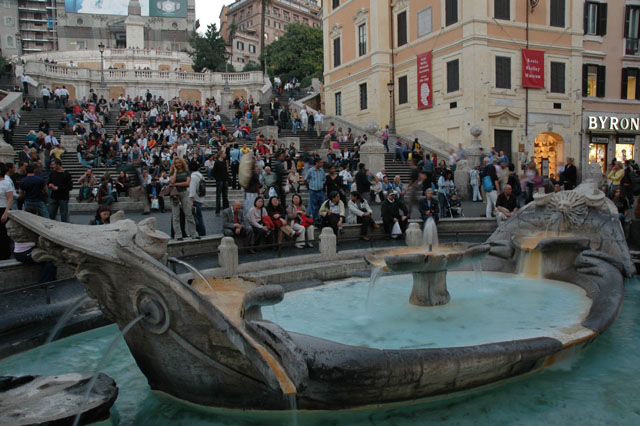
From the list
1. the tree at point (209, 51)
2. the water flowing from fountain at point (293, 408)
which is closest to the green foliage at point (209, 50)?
the tree at point (209, 51)

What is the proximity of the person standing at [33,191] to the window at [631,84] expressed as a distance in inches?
1237

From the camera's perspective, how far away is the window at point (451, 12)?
85.5 ft

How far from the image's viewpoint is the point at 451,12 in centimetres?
2634

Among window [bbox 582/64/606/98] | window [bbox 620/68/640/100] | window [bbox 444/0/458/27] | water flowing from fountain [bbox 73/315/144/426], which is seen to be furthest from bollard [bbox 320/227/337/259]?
window [bbox 620/68/640/100]

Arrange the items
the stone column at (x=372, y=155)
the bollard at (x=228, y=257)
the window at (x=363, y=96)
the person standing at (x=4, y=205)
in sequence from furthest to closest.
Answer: the window at (x=363, y=96), the stone column at (x=372, y=155), the bollard at (x=228, y=257), the person standing at (x=4, y=205)

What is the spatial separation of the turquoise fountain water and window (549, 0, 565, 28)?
2611 cm

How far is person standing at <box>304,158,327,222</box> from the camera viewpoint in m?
12.4

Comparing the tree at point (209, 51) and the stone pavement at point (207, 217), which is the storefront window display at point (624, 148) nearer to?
the stone pavement at point (207, 217)

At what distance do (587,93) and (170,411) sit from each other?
30.4 metres

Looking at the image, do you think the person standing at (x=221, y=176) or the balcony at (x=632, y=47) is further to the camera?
the balcony at (x=632, y=47)

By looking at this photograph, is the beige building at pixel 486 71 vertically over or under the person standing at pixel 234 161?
over

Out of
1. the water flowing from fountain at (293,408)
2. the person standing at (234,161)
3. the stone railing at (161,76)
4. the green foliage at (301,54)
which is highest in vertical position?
the green foliage at (301,54)

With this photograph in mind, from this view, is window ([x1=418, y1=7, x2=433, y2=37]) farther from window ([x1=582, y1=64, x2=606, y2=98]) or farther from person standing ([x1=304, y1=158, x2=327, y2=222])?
person standing ([x1=304, y1=158, x2=327, y2=222])

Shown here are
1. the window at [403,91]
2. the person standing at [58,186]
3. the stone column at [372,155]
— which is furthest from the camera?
the window at [403,91]
